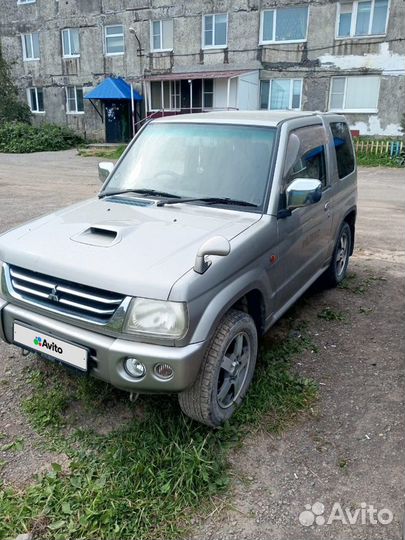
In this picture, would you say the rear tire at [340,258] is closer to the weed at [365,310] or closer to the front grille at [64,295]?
the weed at [365,310]

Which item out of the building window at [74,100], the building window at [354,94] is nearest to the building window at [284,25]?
the building window at [354,94]

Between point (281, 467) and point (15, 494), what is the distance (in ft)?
5.04

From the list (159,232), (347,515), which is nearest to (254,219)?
(159,232)

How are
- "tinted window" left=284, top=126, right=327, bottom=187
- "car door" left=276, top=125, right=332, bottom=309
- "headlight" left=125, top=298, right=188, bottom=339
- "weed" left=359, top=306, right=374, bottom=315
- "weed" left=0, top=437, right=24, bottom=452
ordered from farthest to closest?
"weed" left=359, top=306, right=374, bottom=315, "tinted window" left=284, top=126, right=327, bottom=187, "car door" left=276, top=125, right=332, bottom=309, "weed" left=0, top=437, right=24, bottom=452, "headlight" left=125, top=298, right=188, bottom=339

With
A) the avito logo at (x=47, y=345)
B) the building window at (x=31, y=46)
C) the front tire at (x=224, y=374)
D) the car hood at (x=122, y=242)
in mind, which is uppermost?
the building window at (x=31, y=46)

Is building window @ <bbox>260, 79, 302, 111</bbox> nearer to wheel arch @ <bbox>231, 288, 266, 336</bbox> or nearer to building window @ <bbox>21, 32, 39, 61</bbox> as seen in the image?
building window @ <bbox>21, 32, 39, 61</bbox>

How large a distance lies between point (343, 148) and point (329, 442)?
11.1 feet

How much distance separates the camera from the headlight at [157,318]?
2467 mm

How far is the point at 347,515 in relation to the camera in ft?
8.04

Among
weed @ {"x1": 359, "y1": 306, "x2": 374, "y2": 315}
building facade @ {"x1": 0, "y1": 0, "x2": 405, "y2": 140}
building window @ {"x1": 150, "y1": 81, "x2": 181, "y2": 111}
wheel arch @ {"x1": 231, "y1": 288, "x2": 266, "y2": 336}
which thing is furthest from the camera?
building window @ {"x1": 150, "y1": 81, "x2": 181, "y2": 111}

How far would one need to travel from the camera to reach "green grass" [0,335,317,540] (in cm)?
236

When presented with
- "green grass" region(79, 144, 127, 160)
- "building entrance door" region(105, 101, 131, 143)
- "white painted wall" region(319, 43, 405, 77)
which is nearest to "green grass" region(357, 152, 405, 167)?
"white painted wall" region(319, 43, 405, 77)

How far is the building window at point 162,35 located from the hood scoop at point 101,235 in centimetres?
2423

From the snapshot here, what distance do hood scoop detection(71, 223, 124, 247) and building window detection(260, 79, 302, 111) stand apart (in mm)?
21318
